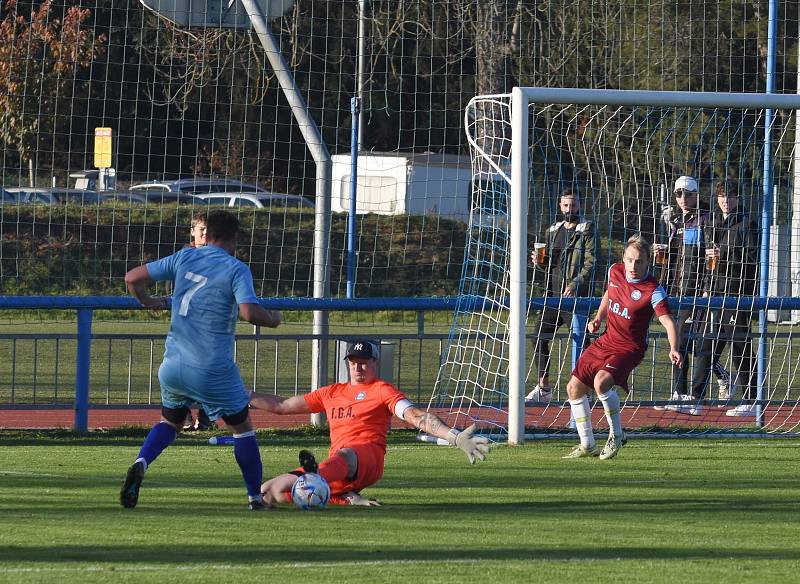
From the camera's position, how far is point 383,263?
16.8 meters

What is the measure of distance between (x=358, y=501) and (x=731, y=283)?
689cm

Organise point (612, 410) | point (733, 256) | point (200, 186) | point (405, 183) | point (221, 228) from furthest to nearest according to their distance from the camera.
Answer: point (200, 186) → point (405, 183) → point (733, 256) → point (612, 410) → point (221, 228)

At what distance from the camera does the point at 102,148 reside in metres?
14.5

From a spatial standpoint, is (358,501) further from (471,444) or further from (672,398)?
(672,398)

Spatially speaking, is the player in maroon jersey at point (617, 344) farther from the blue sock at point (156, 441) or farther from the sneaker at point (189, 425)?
the blue sock at point (156, 441)

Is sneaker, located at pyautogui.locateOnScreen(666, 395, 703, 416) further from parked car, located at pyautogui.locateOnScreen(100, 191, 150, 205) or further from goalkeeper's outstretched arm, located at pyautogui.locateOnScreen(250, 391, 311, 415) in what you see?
goalkeeper's outstretched arm, located at pyautogui.locateOnScreen(250, 391, 311, 415)

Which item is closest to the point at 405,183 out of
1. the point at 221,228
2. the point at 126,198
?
the point at 126,198

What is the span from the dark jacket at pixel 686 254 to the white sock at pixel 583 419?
11.4 feet

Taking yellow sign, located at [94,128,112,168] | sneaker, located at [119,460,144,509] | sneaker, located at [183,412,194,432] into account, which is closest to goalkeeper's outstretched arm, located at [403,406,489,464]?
sneaker, located at [119,460,144,509]

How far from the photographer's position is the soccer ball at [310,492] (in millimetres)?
8086

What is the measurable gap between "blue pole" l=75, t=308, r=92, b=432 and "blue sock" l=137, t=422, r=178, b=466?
413cm

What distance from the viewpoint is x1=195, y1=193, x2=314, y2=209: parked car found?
1586 centimetres

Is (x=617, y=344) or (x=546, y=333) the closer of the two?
(x=617, y=344)

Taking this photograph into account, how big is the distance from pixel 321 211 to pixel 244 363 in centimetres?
523
